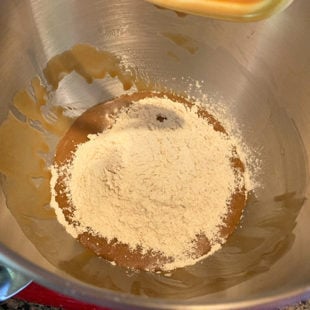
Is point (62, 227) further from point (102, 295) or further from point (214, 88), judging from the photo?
point (214, 88)

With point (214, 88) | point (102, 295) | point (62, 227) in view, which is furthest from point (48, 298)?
point (214, 88)

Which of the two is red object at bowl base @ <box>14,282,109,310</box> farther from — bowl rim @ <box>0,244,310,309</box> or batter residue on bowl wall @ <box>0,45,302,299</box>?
bowl rim @ <box>0,244,310,309</box>

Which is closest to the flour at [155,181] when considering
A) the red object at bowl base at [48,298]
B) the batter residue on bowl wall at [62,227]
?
the batter residue on bowl wall at [62,227]

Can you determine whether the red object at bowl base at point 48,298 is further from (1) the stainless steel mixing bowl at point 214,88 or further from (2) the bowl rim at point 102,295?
(2) the bowl rim at point 102,295

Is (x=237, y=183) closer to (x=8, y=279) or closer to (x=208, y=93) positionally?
(x=208, y=93)

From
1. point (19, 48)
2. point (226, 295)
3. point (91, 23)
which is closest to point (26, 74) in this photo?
point (19, 48)
